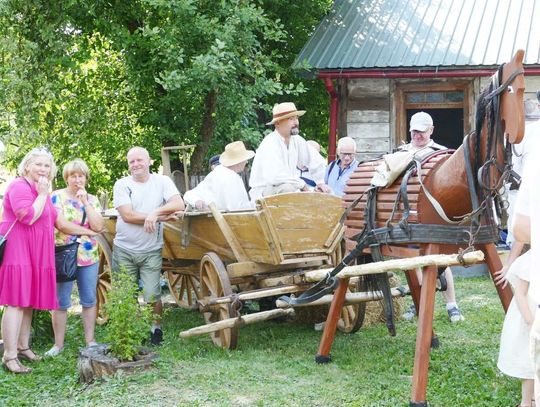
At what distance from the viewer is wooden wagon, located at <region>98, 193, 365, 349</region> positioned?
241 inches

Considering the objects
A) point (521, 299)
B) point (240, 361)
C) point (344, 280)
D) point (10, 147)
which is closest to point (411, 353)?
point (344, 280)

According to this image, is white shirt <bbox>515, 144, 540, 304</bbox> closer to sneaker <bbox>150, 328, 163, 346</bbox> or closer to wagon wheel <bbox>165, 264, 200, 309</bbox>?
sneaker <bbox>150, 328, 163, 346</bbox>

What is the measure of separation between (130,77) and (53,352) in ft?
20.7

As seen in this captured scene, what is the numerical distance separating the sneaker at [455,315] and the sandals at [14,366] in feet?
13.4

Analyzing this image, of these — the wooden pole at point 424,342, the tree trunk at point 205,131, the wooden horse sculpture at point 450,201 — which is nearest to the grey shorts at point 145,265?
the wooden horse sculpture at point 450,201

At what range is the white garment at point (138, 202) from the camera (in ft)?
21.8

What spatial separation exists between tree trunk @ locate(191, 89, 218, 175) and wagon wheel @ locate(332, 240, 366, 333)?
516 cm

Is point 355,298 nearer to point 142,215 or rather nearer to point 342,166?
point 142,215

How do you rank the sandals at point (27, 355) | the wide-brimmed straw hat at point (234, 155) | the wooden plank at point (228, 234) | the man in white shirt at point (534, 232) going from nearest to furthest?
the man in white shirt at point (534, 232) → the sandals at point (27, 355) → the wooden plank at point (228, 234) → the wide-brimmed straw hat at point (234, 155)

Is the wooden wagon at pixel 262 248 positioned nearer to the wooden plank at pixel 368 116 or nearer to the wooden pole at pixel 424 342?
the wooden pole at pixel 424 342

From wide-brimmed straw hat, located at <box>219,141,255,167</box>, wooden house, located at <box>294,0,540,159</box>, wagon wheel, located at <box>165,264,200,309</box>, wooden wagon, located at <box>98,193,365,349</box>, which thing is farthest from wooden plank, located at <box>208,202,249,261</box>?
wooden house, located at <box>294,0,540,159</box>

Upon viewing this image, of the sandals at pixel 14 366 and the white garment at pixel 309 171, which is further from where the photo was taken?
the white garment at pixel 309 171

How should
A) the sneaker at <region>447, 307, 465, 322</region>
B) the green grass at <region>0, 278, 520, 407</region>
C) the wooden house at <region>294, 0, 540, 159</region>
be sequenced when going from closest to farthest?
the green grass at <region>0, 278, 520, 407</region> → the sneaker at <region>447, 307, 465, 322</region> → the wooden house at <region>294, 0, 540, 159</region>

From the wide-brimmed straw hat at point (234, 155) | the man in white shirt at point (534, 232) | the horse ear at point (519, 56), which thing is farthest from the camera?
the wide-brimmed straw hat at point (234, 155)
